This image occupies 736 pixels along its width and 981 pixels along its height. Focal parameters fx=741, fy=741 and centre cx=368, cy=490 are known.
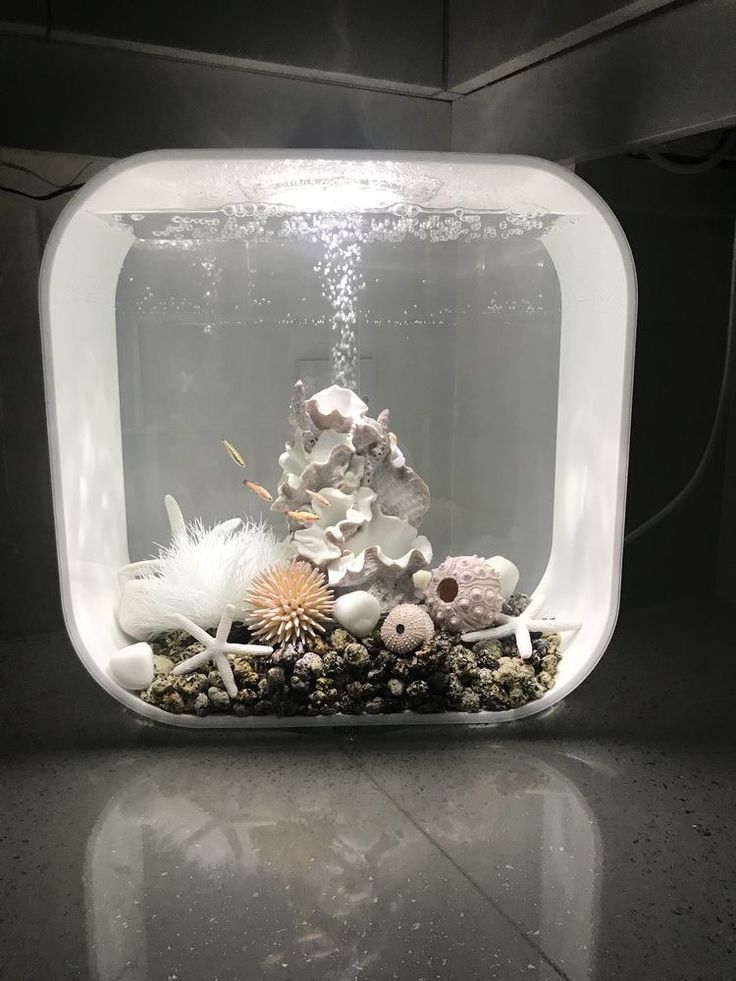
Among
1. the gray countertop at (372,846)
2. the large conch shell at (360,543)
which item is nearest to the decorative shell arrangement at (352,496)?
the large conch shell at (360,543)

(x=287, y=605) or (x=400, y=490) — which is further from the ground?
(x=400, y=490)

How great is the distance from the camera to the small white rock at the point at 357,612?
113cm

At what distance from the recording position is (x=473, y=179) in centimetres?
107

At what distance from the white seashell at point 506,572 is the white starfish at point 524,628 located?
7 centimetres

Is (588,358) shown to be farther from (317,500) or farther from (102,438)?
(102,438)

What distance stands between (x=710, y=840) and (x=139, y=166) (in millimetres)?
1140

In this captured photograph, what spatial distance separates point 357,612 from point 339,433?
0.97 feet

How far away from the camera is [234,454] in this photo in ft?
4.10

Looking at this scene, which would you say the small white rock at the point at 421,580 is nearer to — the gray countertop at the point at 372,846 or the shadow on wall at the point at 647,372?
the gray countertop at the point at 372,846

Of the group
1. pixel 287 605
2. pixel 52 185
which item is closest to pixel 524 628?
pixel 287 605

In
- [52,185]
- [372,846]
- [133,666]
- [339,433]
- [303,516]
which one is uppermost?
[52,185]

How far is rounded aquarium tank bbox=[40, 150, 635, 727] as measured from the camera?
111 centimetres

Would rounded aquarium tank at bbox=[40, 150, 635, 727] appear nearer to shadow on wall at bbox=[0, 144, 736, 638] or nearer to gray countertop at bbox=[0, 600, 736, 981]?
gray countertop at bbox=[0, 600, 736, 981]

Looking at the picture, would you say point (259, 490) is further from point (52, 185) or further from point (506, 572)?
point (52, 185)
